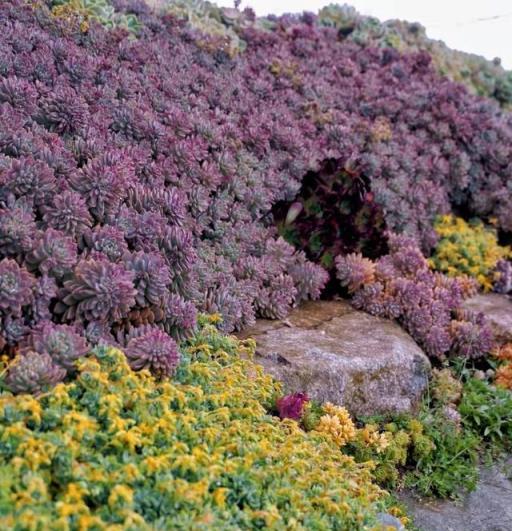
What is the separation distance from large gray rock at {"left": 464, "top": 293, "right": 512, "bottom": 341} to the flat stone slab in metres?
A: 1.28

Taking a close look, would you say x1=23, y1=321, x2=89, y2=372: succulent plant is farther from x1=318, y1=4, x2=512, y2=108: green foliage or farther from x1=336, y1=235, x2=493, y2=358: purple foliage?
x1=318, y1=4, x2=512, y2=108: green foliage

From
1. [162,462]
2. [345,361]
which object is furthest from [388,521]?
[345,361]

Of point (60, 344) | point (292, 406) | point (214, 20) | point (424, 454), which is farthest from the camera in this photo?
point (214, 20)

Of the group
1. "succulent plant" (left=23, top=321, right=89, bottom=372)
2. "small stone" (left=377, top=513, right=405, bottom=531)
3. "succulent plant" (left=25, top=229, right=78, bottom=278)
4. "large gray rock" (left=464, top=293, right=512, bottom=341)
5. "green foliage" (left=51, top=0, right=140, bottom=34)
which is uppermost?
"green foliage" (left=51, top=0, right=140, bottom=34)

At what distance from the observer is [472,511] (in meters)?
3.30

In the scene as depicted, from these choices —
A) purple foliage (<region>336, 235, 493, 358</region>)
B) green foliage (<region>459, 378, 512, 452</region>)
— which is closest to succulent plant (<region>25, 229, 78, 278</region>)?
purple foliage (<region>336, 235, 493, 358</region>)

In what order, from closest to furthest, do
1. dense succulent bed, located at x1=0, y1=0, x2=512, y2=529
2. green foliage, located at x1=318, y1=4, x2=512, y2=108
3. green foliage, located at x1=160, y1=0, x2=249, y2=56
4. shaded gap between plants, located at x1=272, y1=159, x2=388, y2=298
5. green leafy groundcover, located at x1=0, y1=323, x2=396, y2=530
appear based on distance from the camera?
1. green leafy groundcover, located at x1=0, y1=323, x2=396, y2=530
2. dense succulent bed, located at x1=0, y1=0, x2=512, y2=529
3. shaded gap between plants, located at x1=272, y1=159, x2=388, y2=298
4. green foliage, located at x1=160, y1=0, x2=249, y2=56
5. green foliage, located at x1=318, y1=4, x2=512, y2=108

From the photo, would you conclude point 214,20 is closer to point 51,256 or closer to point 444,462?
point 51,256

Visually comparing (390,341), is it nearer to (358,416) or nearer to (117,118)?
(358,416)

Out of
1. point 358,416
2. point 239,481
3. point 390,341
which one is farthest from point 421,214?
point 239,481

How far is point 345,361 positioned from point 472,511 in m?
0.90

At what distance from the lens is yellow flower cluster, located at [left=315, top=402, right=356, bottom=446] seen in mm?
3109

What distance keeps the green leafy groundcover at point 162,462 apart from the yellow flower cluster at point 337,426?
1.32ft

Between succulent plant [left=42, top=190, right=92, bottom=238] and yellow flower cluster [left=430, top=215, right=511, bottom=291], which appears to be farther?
yellow flower cluster [left=430, top=215, right=511, bottom=291]
